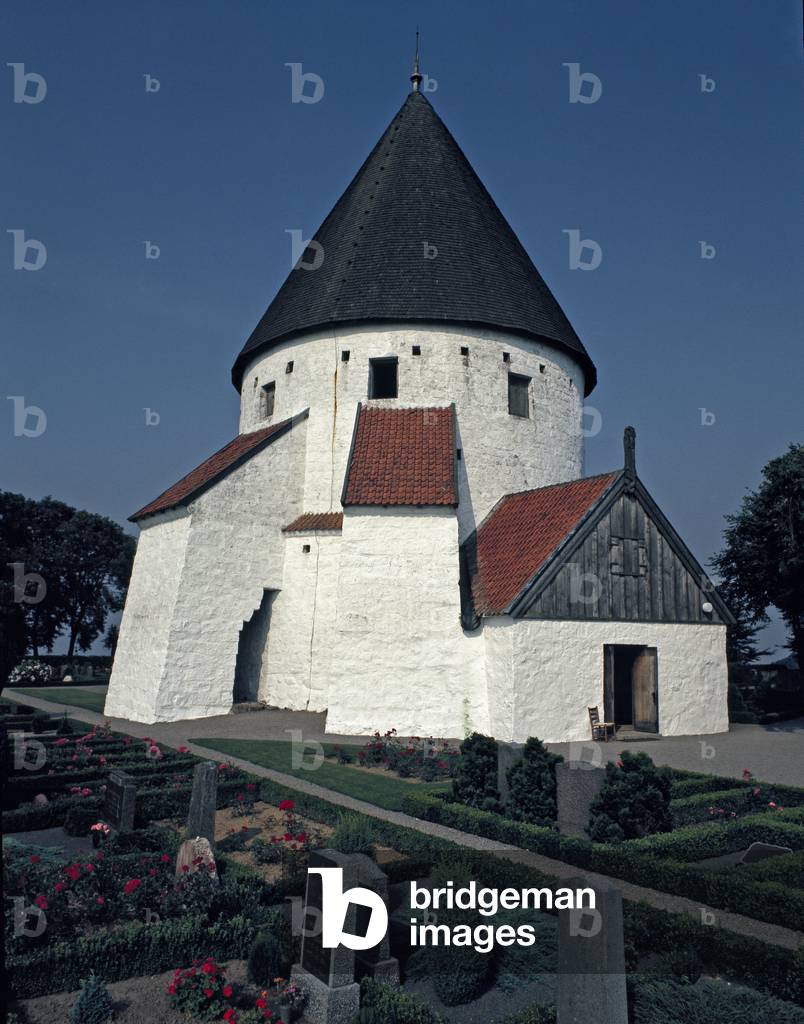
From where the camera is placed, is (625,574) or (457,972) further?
(625,574)

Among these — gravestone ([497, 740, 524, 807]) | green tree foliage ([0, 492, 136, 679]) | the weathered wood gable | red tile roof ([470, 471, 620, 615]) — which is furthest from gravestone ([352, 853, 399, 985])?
green tree foliage ([0, 492, 136, 679])

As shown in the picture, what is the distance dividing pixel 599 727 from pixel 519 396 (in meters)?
10.2

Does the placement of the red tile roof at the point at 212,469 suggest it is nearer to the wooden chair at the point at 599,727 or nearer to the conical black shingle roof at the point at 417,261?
the conical black shingle roof at the point at 417,261

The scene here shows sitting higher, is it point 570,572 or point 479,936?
point 570,572

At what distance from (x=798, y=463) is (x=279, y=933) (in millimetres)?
20990

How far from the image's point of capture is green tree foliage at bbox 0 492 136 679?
1896 inches

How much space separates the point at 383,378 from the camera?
74.8ft

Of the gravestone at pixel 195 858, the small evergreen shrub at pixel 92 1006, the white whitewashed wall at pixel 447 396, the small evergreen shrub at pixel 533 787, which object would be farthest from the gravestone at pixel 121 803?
the white whitewashed wall at pixel 447 396

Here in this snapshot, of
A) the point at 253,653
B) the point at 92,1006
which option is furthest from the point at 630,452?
the point at 92,1006

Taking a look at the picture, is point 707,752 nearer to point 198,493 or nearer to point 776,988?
point 776,988

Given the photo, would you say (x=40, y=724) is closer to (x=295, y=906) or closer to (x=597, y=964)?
(x=295, y=906)

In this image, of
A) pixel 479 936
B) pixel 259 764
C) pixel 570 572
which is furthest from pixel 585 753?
pixel 479 936

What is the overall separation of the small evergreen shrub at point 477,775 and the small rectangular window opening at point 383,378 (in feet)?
42.0

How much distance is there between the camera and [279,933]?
6.90m
